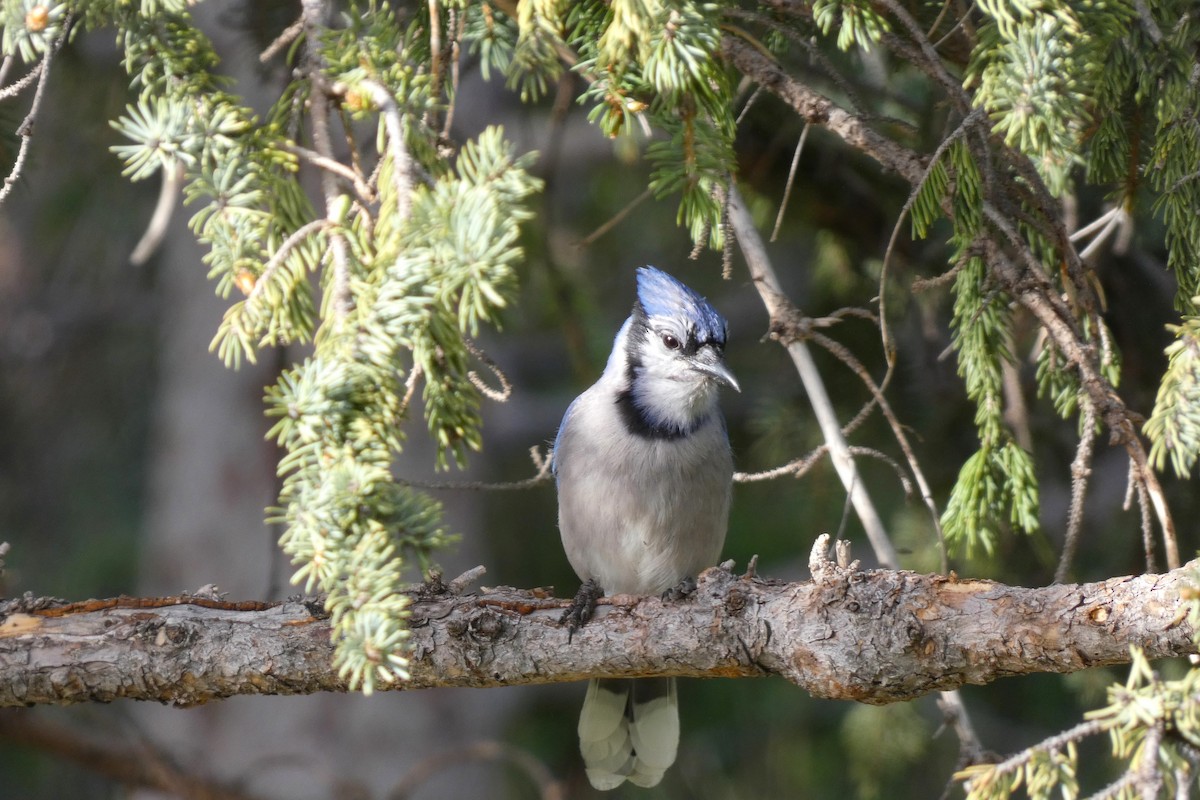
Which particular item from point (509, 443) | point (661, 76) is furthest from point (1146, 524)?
point (509, 443)

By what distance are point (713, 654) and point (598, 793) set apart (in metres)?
3.13

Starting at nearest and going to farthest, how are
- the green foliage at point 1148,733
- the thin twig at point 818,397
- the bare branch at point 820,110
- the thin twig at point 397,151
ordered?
1. the green foliage at point 1148,733
2. the thin twig at point 397,151
3. the bare branch at point 820,110
4. the thin twig at point 818,397

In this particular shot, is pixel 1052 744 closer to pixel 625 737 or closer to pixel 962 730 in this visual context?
pixel 962 730

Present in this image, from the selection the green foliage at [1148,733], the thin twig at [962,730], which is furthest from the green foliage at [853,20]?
the thin twig at [962,730]

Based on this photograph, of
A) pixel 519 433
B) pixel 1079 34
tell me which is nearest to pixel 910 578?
pixel 1079 34

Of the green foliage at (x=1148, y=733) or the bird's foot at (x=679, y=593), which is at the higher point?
the bird's foot at (x=679, y=593)

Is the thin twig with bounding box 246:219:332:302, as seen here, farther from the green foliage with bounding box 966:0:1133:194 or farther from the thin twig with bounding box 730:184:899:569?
the thin twig with bounding box 730:184:899:569

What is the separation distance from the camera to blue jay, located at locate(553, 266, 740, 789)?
2781mm

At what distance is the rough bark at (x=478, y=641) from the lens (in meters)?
1.77

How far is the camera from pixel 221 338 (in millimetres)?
1536

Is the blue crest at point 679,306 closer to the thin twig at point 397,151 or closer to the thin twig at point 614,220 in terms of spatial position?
the thin twig at point 614,220

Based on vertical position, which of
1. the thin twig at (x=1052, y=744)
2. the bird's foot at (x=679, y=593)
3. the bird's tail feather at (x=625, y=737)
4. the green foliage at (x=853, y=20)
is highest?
the green foliage at (x=853, y=20)

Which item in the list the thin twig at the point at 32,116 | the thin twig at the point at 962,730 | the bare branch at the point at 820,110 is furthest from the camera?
the thin twig at the point at 962,730

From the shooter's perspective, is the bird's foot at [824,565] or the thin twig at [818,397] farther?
the thin twig at [818,397]
